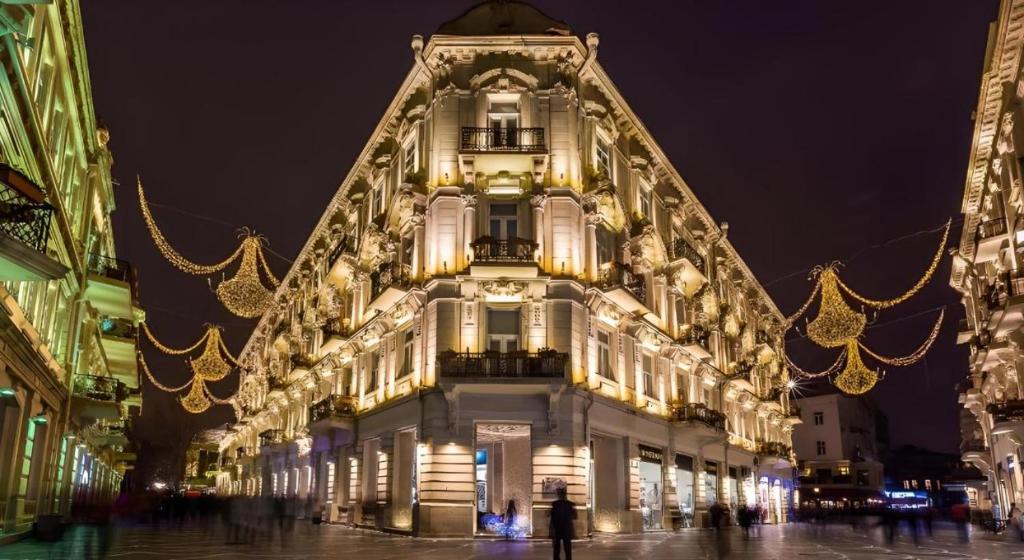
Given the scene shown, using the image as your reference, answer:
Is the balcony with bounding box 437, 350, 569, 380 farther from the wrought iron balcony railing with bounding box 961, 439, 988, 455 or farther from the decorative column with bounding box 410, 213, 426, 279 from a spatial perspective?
the wrought iron balcony railing with bounding box 961, 439, 988, 455

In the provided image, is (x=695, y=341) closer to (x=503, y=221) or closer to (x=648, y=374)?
(x=648, y=374)

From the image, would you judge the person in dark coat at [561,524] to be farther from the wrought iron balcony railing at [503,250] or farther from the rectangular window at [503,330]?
the wrought iron balcony railing at [503,250]

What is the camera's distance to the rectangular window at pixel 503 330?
27219mm

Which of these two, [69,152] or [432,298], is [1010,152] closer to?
[432,298]

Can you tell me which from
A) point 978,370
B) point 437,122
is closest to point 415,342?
point 437,122

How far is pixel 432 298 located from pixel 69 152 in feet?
→ 41.0

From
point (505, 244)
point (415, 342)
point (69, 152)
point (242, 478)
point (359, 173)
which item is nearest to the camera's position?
point (69, 152)

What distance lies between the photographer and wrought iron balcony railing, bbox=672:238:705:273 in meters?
36.8

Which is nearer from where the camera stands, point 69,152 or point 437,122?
point 69,152

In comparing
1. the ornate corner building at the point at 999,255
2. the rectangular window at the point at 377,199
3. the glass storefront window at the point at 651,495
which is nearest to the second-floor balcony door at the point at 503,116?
the rectangular window at the point at 377,199

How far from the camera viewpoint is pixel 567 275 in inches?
1086

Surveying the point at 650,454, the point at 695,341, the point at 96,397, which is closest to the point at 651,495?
the point at 650,454

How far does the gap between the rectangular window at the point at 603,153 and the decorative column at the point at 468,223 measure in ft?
19.3

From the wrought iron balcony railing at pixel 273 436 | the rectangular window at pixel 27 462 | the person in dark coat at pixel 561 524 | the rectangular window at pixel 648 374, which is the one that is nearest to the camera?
the person in dark coat at pixel 561 524
